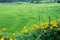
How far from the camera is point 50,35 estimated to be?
365 inches

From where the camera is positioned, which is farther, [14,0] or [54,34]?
[14,0]

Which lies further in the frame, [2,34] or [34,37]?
[34,37]

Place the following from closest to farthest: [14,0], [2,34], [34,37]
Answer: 1. [2,34]
2. [34,37]
3. [14,0]

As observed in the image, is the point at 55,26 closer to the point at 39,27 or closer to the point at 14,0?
the point at 39,27

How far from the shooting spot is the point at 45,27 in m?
9.48

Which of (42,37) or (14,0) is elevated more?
(42,37)

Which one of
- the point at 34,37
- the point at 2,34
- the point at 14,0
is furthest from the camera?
the point at 14,0

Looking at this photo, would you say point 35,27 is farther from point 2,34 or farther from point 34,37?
point 2,34

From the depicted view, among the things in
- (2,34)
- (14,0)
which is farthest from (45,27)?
(14,0)

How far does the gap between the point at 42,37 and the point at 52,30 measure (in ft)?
1.67

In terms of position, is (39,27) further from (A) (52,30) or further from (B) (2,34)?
(B) (2,34)

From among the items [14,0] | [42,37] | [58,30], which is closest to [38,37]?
[42,37]

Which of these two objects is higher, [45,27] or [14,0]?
[45,27]

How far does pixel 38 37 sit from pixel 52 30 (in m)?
0.67
